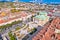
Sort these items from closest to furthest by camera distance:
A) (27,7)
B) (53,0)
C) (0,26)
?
1. (0,26)
2. (53,0)
3. (27,7)

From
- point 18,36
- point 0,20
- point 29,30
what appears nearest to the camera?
point 18,36

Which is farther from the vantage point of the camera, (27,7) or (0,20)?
(27,7)

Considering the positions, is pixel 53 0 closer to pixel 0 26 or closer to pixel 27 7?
pixel 27 7

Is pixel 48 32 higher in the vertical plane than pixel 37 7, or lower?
higher

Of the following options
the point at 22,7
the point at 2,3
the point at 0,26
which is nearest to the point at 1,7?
the point at 2,3

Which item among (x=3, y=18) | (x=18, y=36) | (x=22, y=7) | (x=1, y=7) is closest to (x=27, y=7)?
(x=22, y=7)

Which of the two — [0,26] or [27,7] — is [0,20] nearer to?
[0,26]
